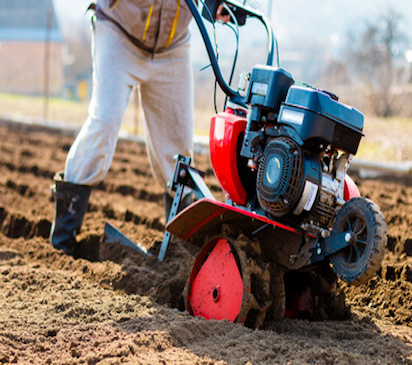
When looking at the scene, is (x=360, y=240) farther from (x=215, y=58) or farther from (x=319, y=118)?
(x=215, y=58)

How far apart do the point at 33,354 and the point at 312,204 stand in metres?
1.16

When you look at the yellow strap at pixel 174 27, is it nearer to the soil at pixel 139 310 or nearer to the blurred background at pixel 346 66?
the blurred background at pixel 346 66

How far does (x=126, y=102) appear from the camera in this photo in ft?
10.5

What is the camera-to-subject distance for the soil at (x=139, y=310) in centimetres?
187

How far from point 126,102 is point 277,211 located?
1.46 meters

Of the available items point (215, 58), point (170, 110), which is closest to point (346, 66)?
point (170, 110)

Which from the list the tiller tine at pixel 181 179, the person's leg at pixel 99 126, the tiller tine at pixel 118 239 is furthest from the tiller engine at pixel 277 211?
the person's leg at pixel 99 126

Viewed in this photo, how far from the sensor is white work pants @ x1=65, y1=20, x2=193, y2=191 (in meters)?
3.10

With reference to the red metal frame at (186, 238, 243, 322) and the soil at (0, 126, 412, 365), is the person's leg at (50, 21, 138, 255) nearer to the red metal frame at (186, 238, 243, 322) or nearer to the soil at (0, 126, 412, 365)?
the soil at (0, 126, 412, 365)

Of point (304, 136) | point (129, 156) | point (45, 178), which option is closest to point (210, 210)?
point (304, 136)

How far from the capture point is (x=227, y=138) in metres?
2.34

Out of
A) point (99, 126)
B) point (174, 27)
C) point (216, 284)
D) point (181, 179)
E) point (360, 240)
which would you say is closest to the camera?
point (360, 240)

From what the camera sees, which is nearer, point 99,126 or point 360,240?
point 360,240

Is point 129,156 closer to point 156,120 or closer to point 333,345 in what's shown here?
point 156,120
